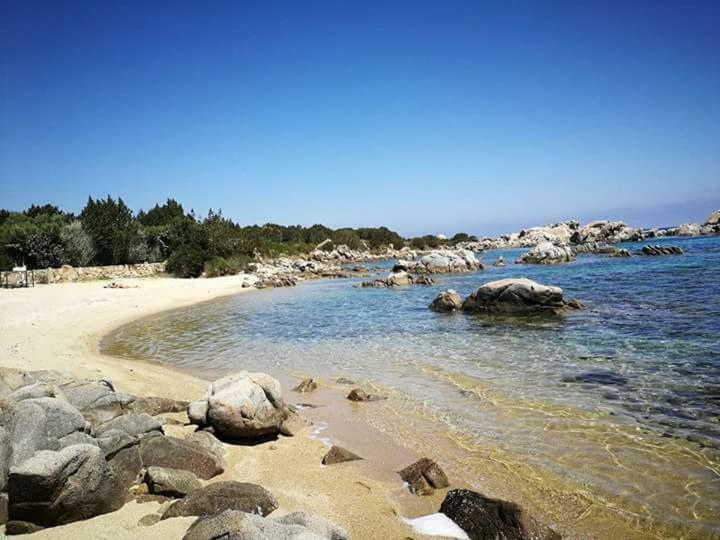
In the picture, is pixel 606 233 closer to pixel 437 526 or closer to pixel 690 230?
pixel 690 230

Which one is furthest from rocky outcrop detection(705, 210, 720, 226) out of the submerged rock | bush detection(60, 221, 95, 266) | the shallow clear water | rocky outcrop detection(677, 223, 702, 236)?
bush detection(60, 221, 95, 266)

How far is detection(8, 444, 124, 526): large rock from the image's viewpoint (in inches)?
193

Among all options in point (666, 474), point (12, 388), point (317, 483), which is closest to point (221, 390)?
point (317, 483)

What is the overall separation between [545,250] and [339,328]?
43.5m

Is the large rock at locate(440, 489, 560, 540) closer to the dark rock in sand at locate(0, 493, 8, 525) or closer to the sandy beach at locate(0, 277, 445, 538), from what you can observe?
the sandy beach at locate(0, 277, 445, 538)

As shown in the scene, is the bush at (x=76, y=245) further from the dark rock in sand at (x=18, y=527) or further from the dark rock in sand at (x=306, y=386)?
the dark rock in sand at (x=18, y=527)

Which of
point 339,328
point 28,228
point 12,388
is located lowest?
point 339,328

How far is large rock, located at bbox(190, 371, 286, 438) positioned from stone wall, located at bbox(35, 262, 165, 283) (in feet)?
135

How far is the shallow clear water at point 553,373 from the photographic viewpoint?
6.45 meters

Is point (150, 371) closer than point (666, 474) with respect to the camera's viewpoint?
No

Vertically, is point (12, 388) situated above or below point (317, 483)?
above

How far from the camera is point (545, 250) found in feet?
186

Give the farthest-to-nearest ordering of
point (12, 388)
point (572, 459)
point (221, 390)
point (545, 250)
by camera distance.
Result: 1. point (545, 250)
2. point (221, 390)
3. point (12, 388)
4. point (572, 459)

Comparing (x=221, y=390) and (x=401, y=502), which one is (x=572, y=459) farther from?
(x=221, y=390)
